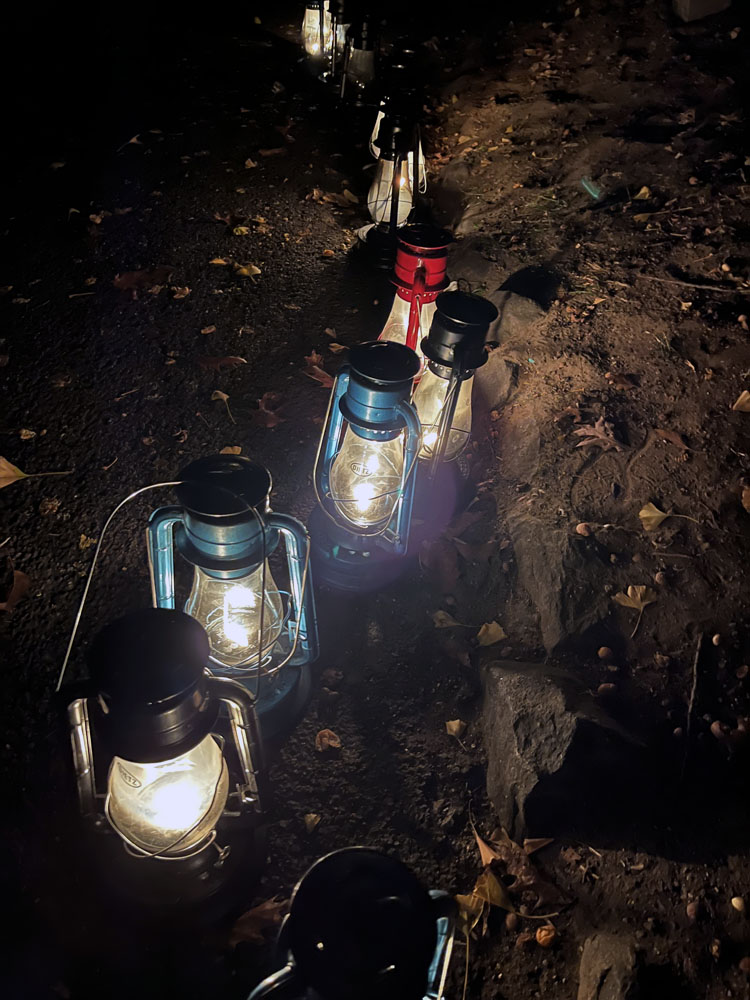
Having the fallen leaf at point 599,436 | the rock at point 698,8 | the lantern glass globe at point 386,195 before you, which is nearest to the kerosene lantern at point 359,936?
the fallen leaf at point 599,436

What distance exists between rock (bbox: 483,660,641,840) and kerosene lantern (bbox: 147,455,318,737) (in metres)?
0.99

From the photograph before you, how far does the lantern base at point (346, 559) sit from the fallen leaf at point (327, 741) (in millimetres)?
775

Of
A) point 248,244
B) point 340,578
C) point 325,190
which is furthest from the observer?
point 325,190

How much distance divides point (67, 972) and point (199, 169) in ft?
24.0

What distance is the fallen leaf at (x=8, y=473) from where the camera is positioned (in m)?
3.81

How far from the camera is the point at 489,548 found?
3.62 meters

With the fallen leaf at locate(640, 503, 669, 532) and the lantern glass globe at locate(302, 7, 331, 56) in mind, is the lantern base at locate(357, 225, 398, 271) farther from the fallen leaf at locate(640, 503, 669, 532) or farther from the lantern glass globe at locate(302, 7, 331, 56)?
the lantern glass globe at locate(302, 7, 331, 56)

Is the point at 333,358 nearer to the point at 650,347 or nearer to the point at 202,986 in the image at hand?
the point at 650,347

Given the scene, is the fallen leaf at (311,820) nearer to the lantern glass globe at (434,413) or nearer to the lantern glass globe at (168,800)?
the lantern glass globe at (168,800)

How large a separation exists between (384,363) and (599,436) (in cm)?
198

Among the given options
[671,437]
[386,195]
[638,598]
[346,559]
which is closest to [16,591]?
[346,559]

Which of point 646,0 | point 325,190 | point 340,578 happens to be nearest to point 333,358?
point 340,578

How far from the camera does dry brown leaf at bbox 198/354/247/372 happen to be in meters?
4.76

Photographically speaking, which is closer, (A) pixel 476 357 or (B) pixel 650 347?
(A) pixel 476 357
